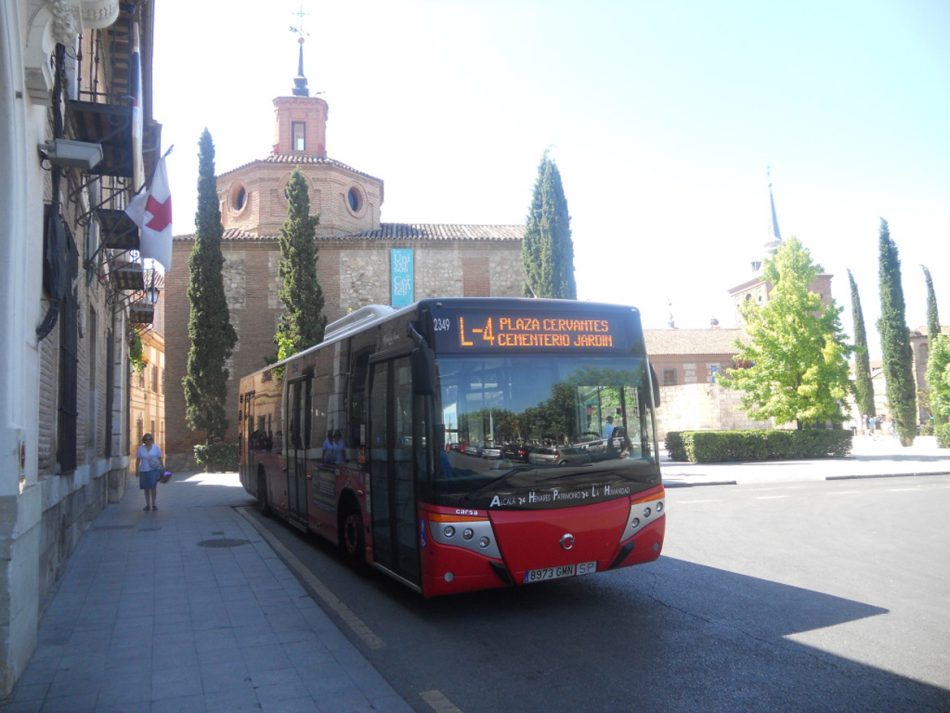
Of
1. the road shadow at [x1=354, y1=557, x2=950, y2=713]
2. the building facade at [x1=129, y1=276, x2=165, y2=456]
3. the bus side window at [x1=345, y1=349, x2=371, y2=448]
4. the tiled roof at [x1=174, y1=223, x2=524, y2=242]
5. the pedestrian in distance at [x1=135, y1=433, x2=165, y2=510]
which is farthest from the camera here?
the building facade at [x1=129, y1=276, x2=165, y2=456]

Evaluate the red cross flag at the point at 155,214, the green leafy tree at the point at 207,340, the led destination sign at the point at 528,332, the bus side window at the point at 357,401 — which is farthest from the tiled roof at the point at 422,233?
the led destination sign at the point at 528,332

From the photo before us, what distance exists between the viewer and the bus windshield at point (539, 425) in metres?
6.15

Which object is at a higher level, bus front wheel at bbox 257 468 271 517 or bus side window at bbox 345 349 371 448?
bus side window at bbox 345 349 371 448

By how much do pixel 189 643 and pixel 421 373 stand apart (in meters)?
2.94

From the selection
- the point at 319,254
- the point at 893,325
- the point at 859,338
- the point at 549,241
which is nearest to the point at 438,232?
the point at 319,254

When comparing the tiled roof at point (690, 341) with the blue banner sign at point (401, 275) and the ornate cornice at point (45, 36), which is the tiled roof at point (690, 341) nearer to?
the blue banner sign at point (401, 275)

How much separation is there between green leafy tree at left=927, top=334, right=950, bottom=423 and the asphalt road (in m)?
28.9

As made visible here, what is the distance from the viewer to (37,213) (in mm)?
6164

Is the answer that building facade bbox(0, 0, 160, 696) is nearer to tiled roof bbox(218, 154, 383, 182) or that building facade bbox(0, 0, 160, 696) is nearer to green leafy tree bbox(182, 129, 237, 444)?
green leafy tree bbox(182, 129, 237, 444)

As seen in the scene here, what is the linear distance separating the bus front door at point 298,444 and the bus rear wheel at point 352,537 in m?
1.95

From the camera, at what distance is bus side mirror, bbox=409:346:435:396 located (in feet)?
19.7

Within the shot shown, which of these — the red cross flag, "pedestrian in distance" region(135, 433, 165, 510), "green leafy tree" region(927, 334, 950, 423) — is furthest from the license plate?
"green leafy tree" region(927, 334, 950, 423)

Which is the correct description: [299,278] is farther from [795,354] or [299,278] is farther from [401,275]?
[795,354]

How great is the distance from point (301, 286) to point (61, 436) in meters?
23.6
